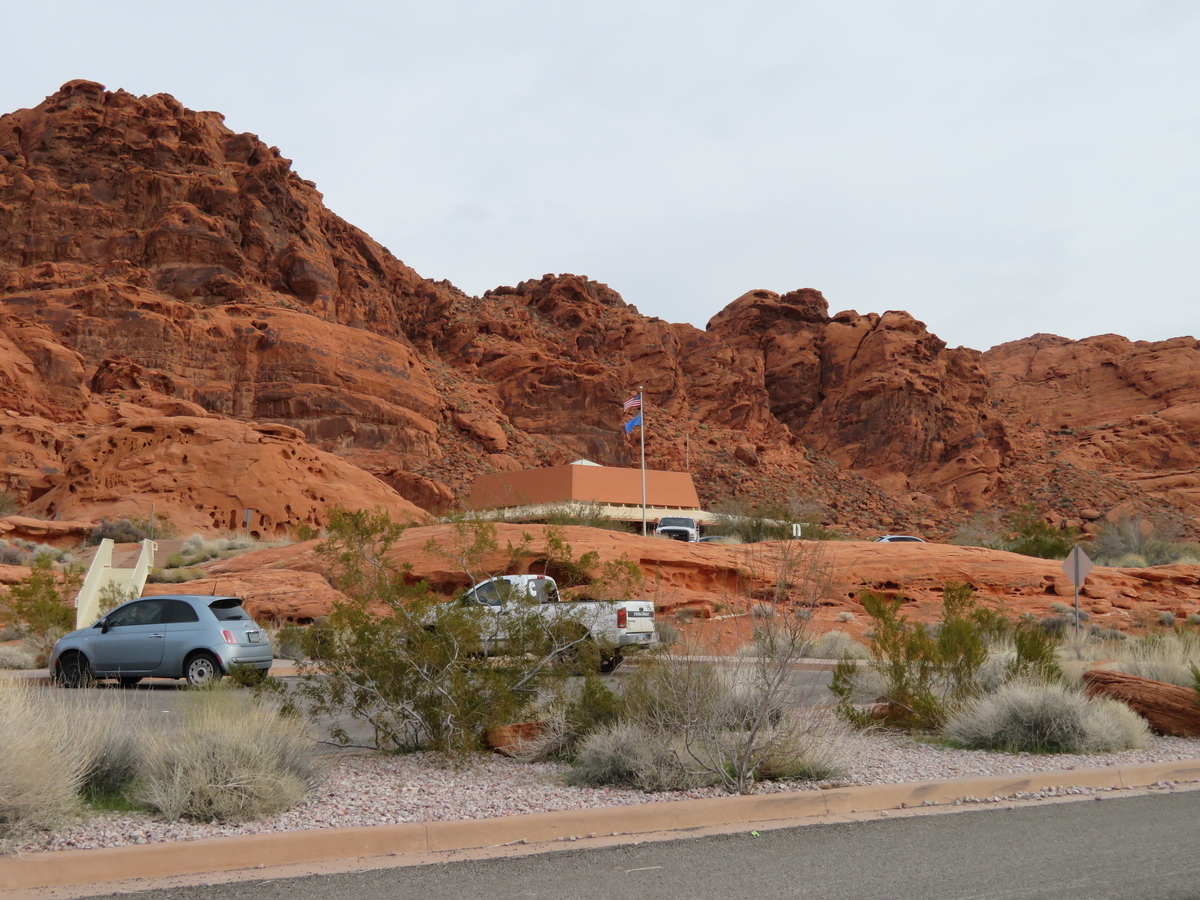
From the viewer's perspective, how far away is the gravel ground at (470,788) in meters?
6.05

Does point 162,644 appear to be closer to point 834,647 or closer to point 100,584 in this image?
point 100,584

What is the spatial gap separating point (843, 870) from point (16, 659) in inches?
661

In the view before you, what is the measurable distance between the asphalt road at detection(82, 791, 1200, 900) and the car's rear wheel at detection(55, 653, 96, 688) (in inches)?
411

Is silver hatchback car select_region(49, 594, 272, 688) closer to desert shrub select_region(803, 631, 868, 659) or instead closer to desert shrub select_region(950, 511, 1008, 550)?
desert shrub select_region(803, 631, 868, 659)

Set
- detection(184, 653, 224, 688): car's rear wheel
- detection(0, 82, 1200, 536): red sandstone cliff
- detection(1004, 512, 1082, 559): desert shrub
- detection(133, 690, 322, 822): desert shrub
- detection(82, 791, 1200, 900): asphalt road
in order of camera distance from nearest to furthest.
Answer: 1. detection(82, 791, 1200, 900): asphalt road
2. detection(133, 690, 322, 822): desert shrub
3. detection(184, 653, 224, 688): car's rear wheel
4. detection(1004, 512, 1082, 559): desert shrub
5. detection(0, 82, 1200, 536): red sandstone cliff

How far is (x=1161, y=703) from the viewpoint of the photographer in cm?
1051

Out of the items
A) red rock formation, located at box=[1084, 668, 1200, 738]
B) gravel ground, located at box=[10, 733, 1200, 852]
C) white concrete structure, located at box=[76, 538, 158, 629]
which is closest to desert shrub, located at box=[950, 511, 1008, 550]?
white concrete structure, located at box=[76, 538, 158, 629]

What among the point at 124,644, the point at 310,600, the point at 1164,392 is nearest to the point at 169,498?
the point at 310,600

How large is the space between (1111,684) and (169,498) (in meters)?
35.2

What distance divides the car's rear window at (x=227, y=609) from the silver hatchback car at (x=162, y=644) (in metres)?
0.02

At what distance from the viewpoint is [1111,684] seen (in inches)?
424

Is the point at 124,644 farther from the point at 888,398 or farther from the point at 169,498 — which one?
the point at 888,398

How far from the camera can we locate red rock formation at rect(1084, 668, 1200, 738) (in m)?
10.5

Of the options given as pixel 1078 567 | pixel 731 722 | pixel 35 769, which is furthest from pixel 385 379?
pixel 35 769
